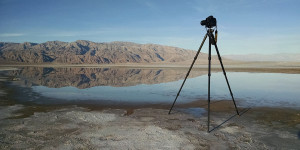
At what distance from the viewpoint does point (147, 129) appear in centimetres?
659

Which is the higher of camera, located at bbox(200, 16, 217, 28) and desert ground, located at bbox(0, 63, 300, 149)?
camera, located at bbox(200, 16, 217, 28)

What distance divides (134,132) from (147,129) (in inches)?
18.7

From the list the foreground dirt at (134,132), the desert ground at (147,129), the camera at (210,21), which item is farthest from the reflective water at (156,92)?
the camera at (210,21)

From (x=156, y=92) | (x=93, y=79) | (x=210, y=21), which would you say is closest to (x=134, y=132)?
(x=210, y=21)

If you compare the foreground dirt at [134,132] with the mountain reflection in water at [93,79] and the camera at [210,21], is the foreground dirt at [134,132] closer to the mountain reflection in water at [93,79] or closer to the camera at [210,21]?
the camera at [210,21]

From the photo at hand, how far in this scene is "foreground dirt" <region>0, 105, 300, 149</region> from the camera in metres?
5.46

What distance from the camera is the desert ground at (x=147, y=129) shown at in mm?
5504

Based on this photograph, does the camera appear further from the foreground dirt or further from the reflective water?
the reflective water

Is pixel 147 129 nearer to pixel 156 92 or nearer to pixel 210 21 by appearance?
pixel 210 21

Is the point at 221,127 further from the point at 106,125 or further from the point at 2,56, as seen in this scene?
the point at 2,56

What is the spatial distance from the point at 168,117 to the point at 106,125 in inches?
97.3

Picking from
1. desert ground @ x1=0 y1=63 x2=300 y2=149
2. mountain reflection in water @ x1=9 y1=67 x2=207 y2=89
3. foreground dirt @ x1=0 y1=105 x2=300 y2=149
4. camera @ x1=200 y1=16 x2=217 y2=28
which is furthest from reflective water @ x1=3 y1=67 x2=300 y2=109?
camera @ x1=200 y1=16 x2=217 y2=28

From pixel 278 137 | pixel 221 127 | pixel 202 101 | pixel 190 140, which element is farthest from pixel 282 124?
pixel 202 101

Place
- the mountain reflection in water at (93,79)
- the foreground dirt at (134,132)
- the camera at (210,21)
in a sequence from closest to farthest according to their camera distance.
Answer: the foreground dirt at (134,132), the camera at (210,21), the mountain reflection in water at (93,79)
